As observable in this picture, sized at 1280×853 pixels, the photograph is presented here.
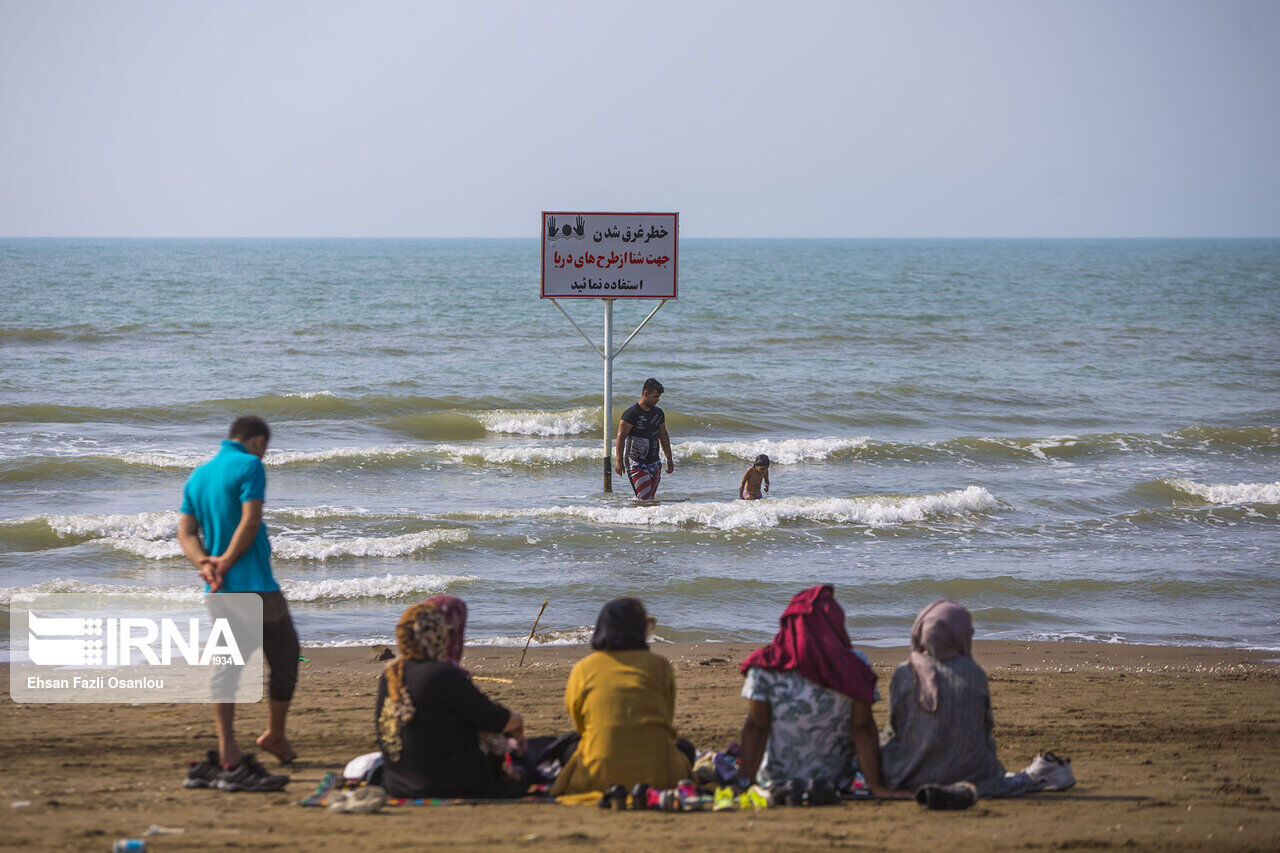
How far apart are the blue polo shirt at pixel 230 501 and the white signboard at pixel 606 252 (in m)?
8.68

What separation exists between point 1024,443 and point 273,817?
15.5m

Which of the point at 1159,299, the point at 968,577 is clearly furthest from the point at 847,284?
the point at 968,577

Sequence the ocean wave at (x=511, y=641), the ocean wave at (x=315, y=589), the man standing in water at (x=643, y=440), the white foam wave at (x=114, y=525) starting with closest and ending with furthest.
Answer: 1. the ocean wave at (x=511, y=641)
2. the ocean wave at (x=315, y=589)
3. the white foam wave at (x=114, y=525)
4. the man standing in water at (x=643, y=440)

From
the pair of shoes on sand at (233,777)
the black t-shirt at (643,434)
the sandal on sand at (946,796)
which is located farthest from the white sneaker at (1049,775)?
the black t-shirt at (643,434)

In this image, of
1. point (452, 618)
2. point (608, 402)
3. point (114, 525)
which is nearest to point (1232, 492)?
point (608, 402)

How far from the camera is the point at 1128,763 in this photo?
5.60 meters

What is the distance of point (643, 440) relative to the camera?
1199 centimetres

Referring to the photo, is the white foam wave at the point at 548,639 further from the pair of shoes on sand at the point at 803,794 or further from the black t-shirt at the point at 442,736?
the pair of shoes on sand at the point at 803,794

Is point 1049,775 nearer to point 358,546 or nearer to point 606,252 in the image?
point 358,546

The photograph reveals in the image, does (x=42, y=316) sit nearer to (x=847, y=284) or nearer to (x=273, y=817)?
(x=273, y=817)

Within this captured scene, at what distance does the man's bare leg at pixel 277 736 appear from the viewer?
16.6ft

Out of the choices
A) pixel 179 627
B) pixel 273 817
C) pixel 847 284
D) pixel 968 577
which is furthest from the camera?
pixel 847 284

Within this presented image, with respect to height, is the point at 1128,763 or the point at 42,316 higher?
the point at 42,316

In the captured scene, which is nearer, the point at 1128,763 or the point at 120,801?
the point at 120,801
